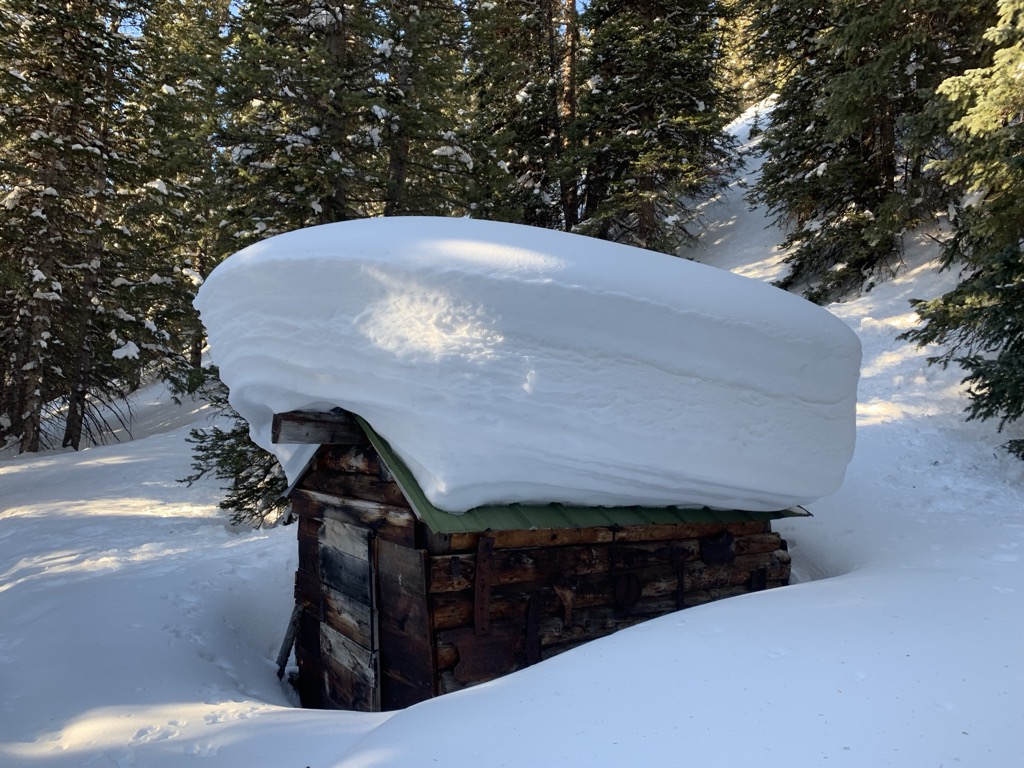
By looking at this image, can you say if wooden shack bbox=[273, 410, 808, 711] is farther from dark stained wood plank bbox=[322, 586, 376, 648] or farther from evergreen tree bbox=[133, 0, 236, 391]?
evergreen tree bbox=[133, 0, 236, 391]

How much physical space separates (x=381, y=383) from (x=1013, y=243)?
7.42 metres

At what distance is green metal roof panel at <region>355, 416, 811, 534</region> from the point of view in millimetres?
4023

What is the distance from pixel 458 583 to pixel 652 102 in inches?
546

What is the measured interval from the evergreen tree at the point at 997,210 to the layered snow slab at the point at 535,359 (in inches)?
126

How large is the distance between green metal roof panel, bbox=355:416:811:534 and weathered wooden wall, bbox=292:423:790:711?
0.58 ft

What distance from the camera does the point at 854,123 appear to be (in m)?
10.7

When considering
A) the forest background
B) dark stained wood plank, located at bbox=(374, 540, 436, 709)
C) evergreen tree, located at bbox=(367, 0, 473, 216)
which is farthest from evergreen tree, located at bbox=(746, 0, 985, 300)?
dark stained wood plank, located at bbox=(374, 540, 436, 709)

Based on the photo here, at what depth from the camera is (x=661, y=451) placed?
4320 millimetres

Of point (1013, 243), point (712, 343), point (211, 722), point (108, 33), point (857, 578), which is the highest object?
point (108, 33)

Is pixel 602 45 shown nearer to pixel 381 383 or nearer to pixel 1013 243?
pixel 1013 243

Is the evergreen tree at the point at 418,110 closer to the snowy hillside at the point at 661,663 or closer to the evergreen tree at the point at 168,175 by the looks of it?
the evergreen tree at the point at 168,175

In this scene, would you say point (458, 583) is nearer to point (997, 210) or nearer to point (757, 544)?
point (757, 544)

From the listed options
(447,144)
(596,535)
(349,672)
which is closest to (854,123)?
(447,144)

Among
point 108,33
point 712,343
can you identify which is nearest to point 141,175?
point 108,33
